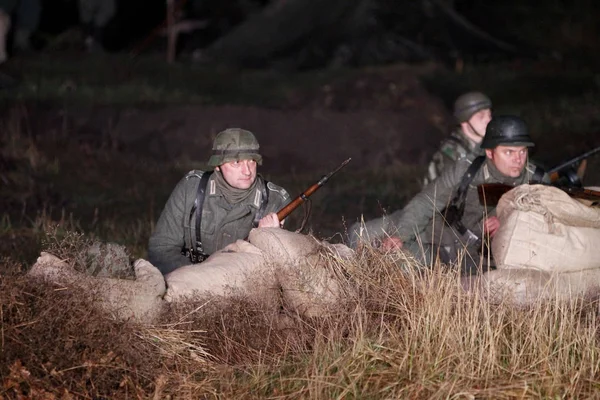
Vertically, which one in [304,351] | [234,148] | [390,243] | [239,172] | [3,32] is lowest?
[3,32]

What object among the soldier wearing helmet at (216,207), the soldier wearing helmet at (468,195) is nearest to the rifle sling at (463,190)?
the soldier wearing helmet at (468,195)

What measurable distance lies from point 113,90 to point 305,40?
574 centimetres

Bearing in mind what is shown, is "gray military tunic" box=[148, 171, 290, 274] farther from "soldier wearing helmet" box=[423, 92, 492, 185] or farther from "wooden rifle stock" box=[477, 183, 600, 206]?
"soldier wearing helmet" box=[423, 92, 492, 185]

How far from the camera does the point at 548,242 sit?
29.3 ft

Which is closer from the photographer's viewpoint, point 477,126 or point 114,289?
point 114,289

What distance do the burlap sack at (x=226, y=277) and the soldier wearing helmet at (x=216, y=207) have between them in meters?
0.85

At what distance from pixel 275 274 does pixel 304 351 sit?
0.89 meters

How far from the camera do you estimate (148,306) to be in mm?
7570

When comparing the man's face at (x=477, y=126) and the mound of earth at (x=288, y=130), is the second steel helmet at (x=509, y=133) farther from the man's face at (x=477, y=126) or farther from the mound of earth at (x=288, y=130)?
the mound of earth at (x=288, y=130)

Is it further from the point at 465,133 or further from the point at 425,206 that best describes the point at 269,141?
the point at 425,206

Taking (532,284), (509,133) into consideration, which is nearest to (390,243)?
(532,284)

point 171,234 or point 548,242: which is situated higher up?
point 548,242

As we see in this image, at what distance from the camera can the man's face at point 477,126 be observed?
12.2 meters

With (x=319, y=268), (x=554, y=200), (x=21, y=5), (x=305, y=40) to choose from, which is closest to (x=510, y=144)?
(x=554, y=200)
